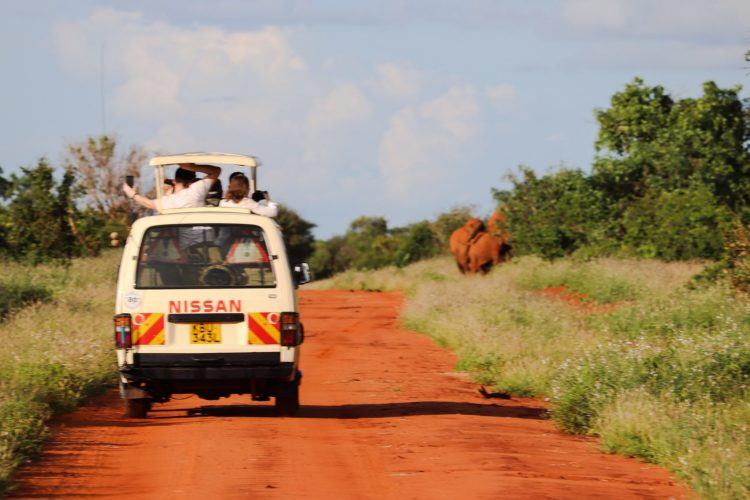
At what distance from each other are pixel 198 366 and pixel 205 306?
584mm

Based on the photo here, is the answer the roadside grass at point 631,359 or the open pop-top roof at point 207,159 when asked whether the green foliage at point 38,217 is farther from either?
the open pop-top roof at point 207,159

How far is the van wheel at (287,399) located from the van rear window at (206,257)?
1.15 meters

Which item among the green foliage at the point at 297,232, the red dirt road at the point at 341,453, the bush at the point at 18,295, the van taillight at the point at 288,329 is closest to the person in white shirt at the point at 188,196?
the van taillight at the point at 288,329

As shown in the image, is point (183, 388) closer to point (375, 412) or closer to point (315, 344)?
point (375, 412)

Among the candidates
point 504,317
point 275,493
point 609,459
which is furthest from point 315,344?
point 275,493

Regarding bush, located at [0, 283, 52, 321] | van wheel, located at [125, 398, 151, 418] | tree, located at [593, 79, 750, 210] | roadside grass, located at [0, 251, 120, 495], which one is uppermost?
tree, located at [593, 79, 750, 210]

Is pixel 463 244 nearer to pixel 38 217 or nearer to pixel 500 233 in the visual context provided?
pixel 500 233

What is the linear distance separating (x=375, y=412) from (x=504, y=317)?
9.68 meters

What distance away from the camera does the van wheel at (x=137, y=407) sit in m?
12.5

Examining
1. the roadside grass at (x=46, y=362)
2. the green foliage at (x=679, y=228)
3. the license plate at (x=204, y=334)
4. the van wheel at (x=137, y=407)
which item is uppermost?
the green foliage at (x=679, y=228)

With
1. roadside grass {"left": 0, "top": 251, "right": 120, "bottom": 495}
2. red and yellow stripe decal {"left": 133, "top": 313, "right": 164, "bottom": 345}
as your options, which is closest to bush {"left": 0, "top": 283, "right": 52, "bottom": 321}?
roadside grass {"left": 0, "top": 251, "right": 120, "bottom": 495}

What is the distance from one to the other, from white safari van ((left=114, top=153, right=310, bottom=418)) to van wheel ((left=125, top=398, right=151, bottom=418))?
1.00ft

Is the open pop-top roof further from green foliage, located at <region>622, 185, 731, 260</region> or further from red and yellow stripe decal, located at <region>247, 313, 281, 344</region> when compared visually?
green foliage, located at <region>622, 185, 731, 260</region>

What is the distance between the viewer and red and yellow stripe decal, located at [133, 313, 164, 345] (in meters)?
11.6
